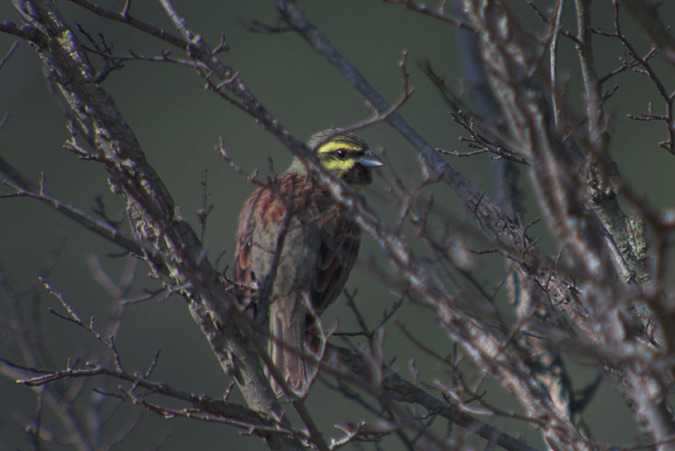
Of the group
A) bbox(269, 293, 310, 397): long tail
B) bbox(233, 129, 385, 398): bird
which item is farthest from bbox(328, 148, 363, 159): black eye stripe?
bbox(269, 293, 310, 397): long tail

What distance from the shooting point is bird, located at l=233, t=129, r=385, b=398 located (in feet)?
13.0

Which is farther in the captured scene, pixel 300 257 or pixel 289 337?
pixel 300 257

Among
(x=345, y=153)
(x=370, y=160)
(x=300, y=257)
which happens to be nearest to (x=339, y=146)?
(x=345, y=153)

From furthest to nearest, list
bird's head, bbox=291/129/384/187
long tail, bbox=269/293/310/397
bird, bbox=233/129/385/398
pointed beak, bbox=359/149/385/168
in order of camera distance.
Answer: bird's head, bbox=291/129/384/187 < pointed beak, bbox=359/149/385/168 < bird, bbox=233/129/385/398 < long tail, bbox=269/293/310/397

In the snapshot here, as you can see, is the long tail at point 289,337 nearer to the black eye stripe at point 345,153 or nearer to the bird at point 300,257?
the bird at point 300,257

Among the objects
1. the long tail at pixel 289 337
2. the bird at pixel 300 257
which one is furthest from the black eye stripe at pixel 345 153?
the long tail at pixel 289 337

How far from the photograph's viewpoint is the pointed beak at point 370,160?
196 inches

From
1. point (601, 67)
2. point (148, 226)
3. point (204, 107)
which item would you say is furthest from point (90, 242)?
point (601, 67)

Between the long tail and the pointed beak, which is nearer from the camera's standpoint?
the long tail

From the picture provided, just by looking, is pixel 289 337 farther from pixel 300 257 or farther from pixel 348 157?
pixel 348 157

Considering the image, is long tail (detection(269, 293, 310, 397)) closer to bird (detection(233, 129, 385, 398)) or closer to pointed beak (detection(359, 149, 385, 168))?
bird (detection(233, 129, 385, 398))

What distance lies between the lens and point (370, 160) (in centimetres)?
507

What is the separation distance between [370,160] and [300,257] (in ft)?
3.52

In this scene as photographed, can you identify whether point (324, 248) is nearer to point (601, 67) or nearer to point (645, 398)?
point (645, 398)
